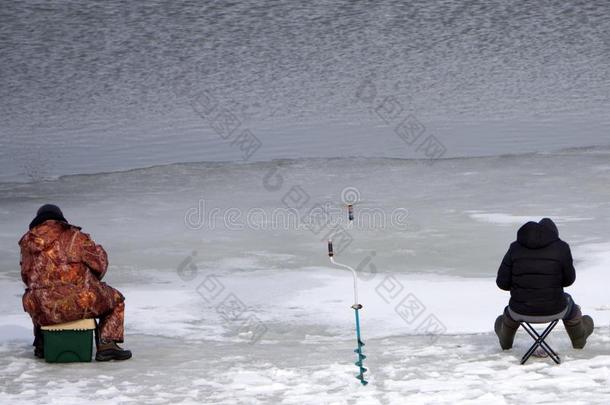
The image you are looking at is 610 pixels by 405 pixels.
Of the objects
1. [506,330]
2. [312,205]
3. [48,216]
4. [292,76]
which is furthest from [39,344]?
[292,76]

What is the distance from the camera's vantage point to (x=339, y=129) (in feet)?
75.5

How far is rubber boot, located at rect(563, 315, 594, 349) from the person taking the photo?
8.32m

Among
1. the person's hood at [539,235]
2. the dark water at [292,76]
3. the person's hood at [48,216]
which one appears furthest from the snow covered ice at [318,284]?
the dark water at [292,76]

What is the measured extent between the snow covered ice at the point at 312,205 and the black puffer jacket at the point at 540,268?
0.38 metres

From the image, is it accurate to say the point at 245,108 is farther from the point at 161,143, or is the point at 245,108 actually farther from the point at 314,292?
the point at 314,292

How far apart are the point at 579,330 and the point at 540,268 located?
570mm

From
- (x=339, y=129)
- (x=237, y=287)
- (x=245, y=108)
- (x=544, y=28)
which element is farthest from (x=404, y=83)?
(x=237, y=287)

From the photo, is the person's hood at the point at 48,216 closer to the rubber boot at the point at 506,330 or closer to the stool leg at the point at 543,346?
the rubber boot at the point at 506,330

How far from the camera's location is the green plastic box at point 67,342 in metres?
8.36

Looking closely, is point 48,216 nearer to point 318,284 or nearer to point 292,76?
point 318,284

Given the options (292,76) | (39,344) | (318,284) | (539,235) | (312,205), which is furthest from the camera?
(292,76)

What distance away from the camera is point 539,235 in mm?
8102

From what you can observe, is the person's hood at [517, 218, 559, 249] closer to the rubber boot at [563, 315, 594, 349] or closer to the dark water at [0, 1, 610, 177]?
the rubber boot at [563, 315, 594, 349]

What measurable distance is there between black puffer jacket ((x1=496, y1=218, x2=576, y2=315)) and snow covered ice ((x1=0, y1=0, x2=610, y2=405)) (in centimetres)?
38
